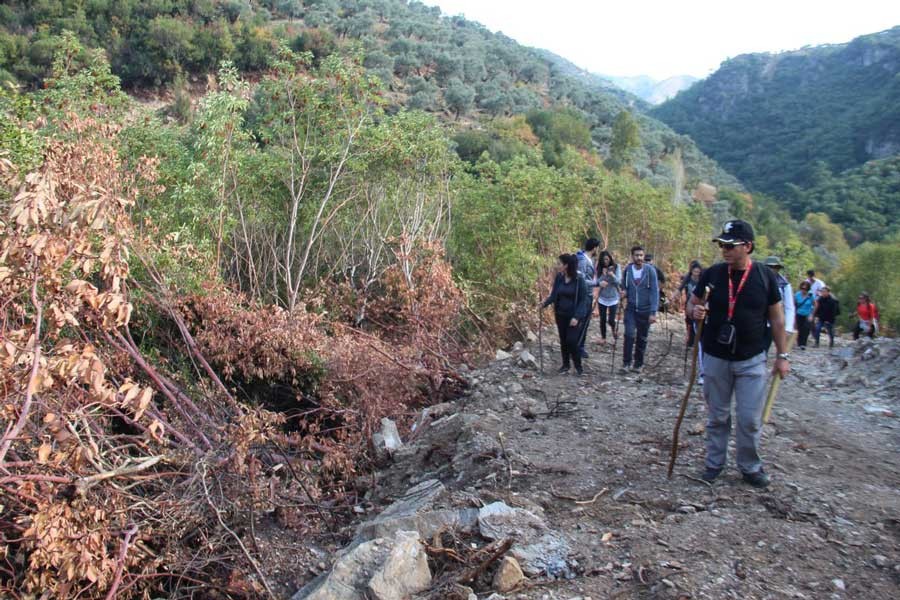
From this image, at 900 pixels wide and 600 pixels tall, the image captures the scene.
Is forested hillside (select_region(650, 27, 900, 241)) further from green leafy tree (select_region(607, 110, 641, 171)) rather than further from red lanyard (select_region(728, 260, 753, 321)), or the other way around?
red lanyard (select_region(728, 260, 753, 321))

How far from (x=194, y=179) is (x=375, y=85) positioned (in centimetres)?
378

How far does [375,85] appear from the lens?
1292cm

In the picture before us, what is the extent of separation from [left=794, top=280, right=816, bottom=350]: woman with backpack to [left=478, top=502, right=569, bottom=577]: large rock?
11335mm

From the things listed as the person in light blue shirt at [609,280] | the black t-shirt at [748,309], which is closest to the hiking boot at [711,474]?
the black t-shirt at [748,309]

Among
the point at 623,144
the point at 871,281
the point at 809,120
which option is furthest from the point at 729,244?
the point at 809,120

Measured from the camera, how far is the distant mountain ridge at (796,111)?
65375 mm

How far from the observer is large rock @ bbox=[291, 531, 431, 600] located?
368cm

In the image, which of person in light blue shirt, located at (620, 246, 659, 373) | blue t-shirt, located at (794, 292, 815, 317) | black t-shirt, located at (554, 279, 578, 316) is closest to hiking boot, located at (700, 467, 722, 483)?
black t-shirt, located at (554, 279, 578, 316)

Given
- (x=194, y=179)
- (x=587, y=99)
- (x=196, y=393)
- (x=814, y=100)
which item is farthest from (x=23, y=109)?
(x=814, y=100)

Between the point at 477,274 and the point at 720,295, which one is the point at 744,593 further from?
the point at 477,274

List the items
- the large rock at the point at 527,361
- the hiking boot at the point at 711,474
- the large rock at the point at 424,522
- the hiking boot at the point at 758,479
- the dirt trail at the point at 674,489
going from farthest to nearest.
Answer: the large rock at the point at 527,361 < the hiking boot at the point at 711,474 < the hiking boot at the point at 758,479 < the large rock at the point at 424,522 < the dirt trail at the point at 674,489

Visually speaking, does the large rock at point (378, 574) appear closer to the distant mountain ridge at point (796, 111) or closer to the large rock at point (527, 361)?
the large rock at point (527, 361)

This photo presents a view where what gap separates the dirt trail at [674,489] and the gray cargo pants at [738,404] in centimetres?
21

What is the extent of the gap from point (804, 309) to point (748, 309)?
10.5 meters
